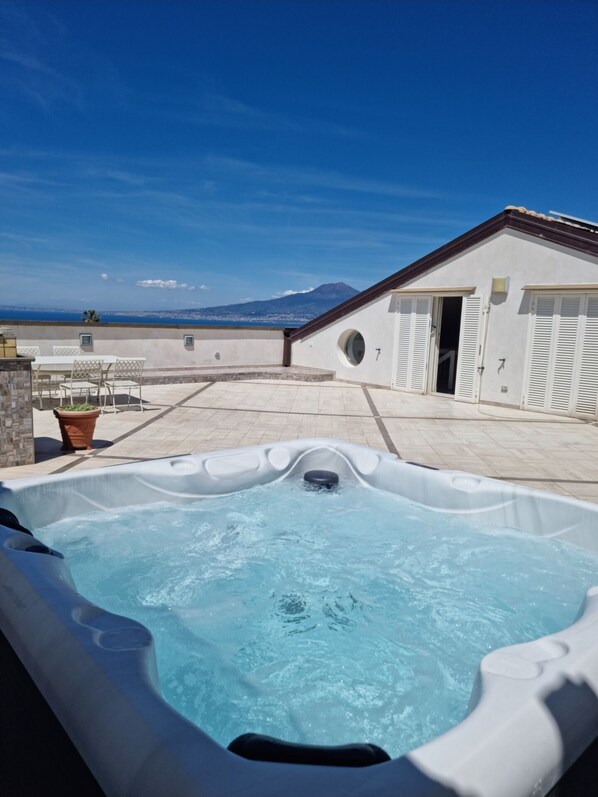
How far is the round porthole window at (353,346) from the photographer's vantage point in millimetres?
15547

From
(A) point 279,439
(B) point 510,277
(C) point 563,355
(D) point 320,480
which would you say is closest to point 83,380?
(A) point 279,439

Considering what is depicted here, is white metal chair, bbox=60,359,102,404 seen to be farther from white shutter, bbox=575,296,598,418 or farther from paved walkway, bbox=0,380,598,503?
white shutter, bbox=575,296,598,418

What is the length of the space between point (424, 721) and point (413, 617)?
1.04 meters

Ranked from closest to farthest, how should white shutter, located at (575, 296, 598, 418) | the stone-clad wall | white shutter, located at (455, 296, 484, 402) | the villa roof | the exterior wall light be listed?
1. the stone-clad wall
2. white shutter, located at (575, 296, 598, 418)
3. the villa roof
4. the exterior wall light
5. white shutter, located at (455, 296, 484, 402)

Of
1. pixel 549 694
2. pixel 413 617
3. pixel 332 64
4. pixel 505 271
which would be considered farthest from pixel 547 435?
pixel 332 64

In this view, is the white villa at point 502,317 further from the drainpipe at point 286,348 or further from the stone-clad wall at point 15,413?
the stone-clad wall at point 15,413

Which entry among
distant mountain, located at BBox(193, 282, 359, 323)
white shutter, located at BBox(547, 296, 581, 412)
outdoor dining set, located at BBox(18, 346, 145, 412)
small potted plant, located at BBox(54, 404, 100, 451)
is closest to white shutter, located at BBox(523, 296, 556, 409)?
white shutter, located at BBox(547, 296, 581, 412)

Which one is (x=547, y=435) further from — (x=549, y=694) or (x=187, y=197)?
(x=187, y=197)

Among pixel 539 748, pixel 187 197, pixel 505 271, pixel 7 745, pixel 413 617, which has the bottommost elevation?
pixel 413 617

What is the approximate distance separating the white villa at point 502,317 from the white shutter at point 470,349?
23mm

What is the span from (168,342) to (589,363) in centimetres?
1061

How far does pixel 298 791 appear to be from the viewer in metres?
1.44

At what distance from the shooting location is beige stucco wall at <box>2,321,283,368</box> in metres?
12.4

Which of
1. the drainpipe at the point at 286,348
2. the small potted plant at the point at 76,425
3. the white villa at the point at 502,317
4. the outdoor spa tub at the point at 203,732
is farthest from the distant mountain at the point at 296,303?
the outdoor spa tub at the point at 203,732
